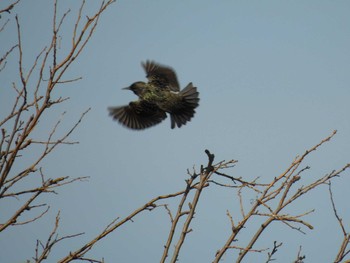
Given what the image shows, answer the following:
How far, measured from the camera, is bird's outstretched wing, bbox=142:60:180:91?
7.68 metres

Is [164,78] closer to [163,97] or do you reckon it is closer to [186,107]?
[163,97]

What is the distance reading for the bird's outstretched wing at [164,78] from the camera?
7680 millimetres

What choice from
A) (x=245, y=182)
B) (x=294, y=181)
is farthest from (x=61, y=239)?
(x=294, y=181)

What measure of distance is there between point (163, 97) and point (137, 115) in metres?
1.06

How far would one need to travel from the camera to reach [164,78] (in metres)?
7.78

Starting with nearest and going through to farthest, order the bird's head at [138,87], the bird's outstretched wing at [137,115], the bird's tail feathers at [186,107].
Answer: the bird's tail feathers at [186,107]
the bird's head at [138,87]
the bird's outstretched wing at [137,115]

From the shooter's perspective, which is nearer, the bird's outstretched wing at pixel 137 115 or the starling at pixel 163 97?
the starling at pixel 163 97

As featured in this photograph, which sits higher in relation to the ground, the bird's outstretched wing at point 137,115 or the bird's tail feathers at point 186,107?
the bird's outstretched wing at point 137,115

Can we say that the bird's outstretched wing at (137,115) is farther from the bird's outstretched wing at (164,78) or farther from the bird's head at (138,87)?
the bird's outstretched wing at (164,78)

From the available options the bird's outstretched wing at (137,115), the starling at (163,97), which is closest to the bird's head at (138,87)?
the starling at (163,97)

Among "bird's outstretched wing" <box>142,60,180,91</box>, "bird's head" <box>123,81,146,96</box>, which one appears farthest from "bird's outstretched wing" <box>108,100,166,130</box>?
"bird's outstretched wing" <box>142,60,180,91</box>

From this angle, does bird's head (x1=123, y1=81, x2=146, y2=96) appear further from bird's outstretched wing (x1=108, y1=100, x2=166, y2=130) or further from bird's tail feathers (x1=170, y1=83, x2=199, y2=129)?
bird's tail feathers (x1=170, y1=83, x2=199, y2=129)

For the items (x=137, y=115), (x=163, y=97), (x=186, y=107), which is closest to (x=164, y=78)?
(x=163, y=97)

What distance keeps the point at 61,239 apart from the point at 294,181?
1.53 metres
